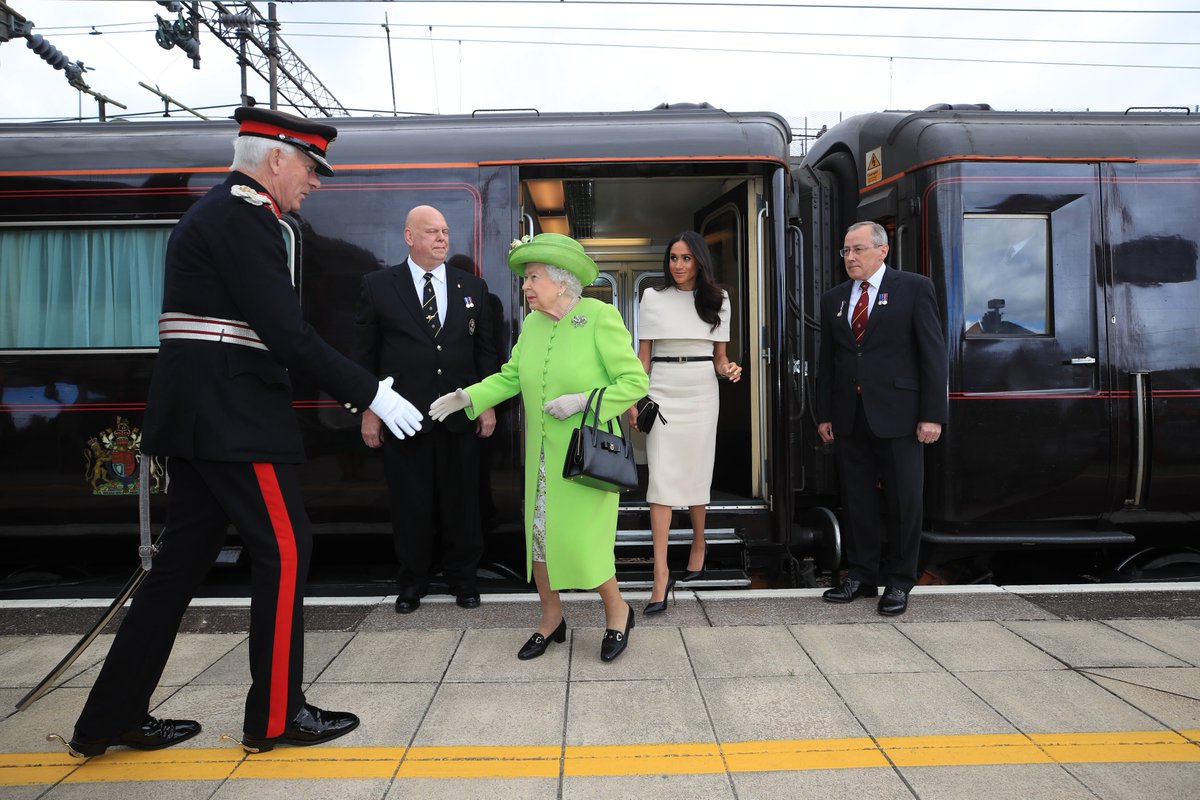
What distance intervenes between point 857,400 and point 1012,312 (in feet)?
4.44

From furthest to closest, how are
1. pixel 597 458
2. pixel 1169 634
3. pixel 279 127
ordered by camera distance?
1. pixel 1169 634
2. pixel 597 458
3. pixel 279 127

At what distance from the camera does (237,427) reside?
8.45 ft

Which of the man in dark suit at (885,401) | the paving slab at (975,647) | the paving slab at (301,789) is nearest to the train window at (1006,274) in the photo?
the man in dark suit at (885,401)

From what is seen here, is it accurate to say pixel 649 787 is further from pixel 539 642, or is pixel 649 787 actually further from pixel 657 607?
pixel 657 607

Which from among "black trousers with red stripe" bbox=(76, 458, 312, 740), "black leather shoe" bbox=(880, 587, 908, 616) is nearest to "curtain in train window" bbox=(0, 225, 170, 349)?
"black trousers with red stripe" bbox=(76, 458, 312, 740)

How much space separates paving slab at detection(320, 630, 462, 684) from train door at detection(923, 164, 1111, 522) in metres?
3.10

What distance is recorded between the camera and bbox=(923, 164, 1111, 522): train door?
15.8 feet

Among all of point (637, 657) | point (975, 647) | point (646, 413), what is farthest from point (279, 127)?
point (975, 647)

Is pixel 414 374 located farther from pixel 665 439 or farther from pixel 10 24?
pixel 10 24

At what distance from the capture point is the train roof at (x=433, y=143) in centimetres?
477

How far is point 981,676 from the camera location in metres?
3.28

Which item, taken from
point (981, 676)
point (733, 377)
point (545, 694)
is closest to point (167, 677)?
point (545, 694)

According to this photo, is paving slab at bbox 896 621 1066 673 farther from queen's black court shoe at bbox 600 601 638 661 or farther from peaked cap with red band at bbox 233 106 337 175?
peaked cap with red band at bbox 233 106 337 175

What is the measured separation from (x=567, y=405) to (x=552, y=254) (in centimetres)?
65
